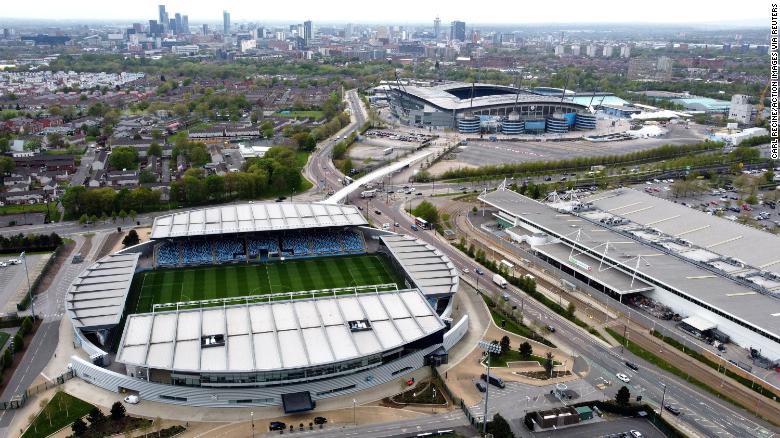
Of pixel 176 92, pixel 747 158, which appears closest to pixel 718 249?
pixel 747 158

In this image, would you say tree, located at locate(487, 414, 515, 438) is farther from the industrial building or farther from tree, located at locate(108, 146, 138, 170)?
tree, located at locate(108, 146, 138, 170)

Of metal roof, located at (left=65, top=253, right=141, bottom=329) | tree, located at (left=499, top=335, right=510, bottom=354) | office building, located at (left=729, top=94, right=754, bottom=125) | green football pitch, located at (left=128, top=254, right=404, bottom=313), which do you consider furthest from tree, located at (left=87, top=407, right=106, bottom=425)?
office building, located at (left=729, top=94, right=754, bottom=125)

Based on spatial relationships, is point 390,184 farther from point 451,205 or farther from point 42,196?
point 42,196

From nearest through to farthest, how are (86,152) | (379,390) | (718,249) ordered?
(379,390) < (718,249) < (86,152)

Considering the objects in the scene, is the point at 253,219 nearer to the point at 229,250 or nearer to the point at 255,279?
the point at 229,250

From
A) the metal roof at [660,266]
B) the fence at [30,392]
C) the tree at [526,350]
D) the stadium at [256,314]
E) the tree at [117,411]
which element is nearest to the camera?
the tree at [117,411]

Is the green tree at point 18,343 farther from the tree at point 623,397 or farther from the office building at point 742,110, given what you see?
the office building at point 742,110

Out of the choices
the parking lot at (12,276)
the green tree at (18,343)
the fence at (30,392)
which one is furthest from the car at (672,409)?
the parking lot at (12,276)
